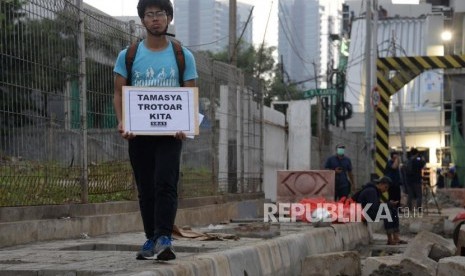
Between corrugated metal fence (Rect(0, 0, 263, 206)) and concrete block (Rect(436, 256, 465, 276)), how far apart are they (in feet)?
12.5

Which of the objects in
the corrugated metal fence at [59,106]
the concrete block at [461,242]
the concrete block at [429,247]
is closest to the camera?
the corrugated metal fence at [59,106]

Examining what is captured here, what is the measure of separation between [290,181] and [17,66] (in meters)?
8.53

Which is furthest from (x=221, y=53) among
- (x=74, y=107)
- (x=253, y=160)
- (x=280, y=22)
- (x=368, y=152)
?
(x=74, y=107)

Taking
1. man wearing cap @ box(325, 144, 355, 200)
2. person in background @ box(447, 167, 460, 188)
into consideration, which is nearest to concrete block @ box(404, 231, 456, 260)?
man wearing cap @ box(325, 144, 355, 200)

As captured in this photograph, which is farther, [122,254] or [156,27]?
[122,254]

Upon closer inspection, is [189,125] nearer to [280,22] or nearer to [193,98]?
[193,98]

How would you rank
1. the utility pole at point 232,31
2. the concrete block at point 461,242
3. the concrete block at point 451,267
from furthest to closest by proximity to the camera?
the utility pole at point 232,31 < the concrete block at point 461,242 < the concrete block at point 451,267

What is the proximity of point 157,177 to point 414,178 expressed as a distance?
16.1 metres

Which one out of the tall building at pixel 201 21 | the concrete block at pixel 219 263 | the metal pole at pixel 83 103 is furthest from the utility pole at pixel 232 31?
the concrete block at pixel 219 263

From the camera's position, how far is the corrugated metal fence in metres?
7.95

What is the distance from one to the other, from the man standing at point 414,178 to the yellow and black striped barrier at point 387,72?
0.99 metres

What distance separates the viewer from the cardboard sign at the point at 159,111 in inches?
234

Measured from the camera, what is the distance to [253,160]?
1775 centimetres

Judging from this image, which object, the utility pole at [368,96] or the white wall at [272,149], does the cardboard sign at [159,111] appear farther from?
the utility pole at [368,96]
